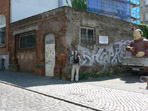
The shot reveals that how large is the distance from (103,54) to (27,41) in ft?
20.8

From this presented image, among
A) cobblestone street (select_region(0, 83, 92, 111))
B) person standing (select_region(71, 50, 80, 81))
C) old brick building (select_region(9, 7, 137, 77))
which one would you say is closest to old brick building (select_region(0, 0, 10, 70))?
old brick building (select_region(9, 7, 137, 77))

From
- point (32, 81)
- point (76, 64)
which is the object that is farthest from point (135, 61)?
point (32, 81)

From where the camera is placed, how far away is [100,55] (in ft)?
42.3

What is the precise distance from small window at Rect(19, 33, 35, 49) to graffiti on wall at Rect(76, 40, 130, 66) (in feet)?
15.1

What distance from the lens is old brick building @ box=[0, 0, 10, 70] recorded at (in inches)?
726

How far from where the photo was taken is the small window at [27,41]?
47.8 ft

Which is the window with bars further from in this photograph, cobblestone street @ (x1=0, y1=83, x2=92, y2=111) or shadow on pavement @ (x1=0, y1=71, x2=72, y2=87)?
cobblestone street @ (x1=0, y1=83, x2=92, y2=111)

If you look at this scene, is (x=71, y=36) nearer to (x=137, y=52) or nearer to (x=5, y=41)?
(x=137, y=52)

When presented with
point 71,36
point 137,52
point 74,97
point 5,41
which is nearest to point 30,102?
point 74,97

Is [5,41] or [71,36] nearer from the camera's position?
[71,36]

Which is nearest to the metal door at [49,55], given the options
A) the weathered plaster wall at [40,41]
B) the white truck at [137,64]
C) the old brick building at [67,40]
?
the old brick building at [67,40]

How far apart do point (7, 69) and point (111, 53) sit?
10.4 meters

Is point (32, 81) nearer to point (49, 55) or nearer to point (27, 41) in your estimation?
point (49, 55)

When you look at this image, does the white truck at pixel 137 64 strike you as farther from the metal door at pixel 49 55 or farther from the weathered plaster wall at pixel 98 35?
the metal door at pixel 49 55
